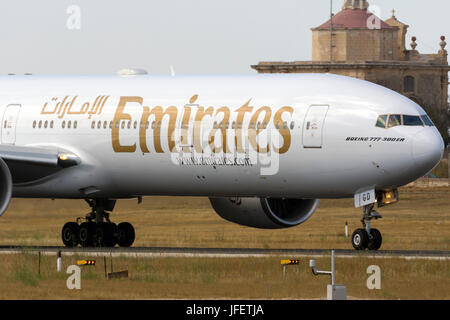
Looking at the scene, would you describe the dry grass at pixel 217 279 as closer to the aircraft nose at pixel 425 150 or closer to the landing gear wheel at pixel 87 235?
the aircraft nose at pixel 425 150

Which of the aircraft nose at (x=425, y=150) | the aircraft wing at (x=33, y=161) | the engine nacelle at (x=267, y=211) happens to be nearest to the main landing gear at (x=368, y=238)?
the aircraft nose at (x=425, y=150)

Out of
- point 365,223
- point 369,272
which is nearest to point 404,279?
point 369,272

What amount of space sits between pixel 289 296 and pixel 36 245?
Answer: 16669 millimetres

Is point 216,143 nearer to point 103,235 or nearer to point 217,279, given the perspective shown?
point 103,235

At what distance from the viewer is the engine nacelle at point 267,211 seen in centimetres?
3950

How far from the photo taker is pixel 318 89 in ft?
121

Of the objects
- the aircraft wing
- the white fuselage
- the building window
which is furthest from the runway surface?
the building window

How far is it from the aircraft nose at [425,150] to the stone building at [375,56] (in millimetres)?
138044

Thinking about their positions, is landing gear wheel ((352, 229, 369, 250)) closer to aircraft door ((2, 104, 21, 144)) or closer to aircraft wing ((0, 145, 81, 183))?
aircraft wing ((0, 145, 81, 183))

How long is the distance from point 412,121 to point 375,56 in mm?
148889

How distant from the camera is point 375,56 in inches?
7234

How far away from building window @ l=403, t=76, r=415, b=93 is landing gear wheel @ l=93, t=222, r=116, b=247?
140 metres

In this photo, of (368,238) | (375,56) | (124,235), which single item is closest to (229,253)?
(368,238)

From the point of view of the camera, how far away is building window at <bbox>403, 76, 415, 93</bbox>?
588 ft
